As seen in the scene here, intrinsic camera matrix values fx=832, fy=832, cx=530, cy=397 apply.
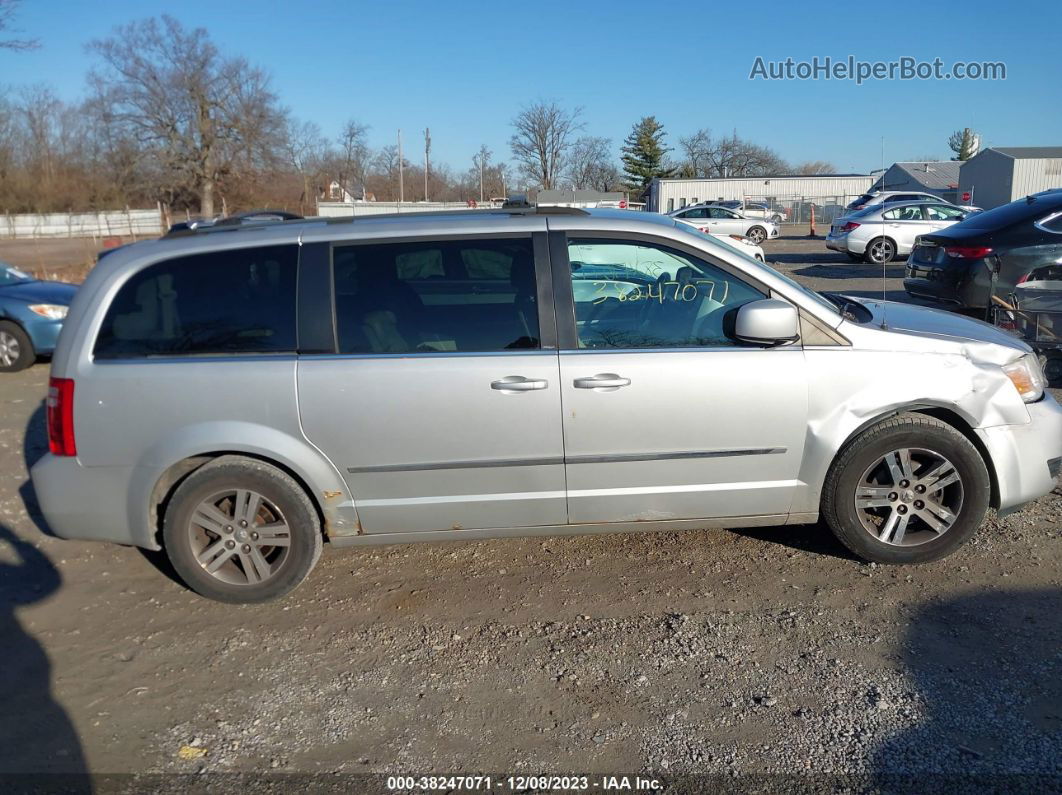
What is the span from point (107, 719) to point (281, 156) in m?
59.0

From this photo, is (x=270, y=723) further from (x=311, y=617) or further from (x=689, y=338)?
(x=689, y=338)

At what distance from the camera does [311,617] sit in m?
3.97

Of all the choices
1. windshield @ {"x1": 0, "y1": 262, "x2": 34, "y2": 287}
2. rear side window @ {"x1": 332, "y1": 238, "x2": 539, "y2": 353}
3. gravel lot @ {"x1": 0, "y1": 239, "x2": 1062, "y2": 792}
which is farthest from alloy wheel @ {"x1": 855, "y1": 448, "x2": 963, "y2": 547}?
windshield @ {"x1": 0, "y1": 262, "x2": 34, "y2": 287}

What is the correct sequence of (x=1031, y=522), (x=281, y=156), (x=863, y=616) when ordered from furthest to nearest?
(x=281, y=156), (x=1031, y=522), (x=863, y=616)

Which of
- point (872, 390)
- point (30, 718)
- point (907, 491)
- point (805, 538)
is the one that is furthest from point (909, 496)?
point (30, 718)

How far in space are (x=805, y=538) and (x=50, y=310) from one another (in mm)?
8724

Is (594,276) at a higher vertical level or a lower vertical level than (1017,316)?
higher

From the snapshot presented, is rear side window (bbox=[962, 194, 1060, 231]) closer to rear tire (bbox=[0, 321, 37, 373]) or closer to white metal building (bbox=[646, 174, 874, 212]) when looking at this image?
rear tire (bbox=[0, 321, 37, 373])

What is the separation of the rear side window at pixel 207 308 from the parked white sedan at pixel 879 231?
18.4 m

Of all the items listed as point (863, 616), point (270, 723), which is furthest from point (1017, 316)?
point (270, 723)

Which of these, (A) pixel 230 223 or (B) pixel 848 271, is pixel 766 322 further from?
(B) pixel 848 271

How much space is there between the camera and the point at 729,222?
30391mm

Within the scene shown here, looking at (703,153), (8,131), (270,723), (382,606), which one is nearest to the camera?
(270,723)

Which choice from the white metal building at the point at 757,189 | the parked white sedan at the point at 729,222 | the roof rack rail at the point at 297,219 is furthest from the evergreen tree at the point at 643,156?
the roof rack rail at the point at 297,219
